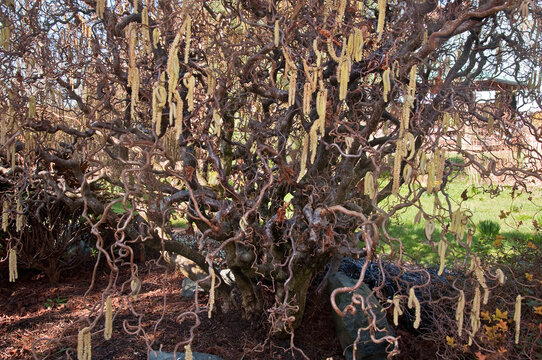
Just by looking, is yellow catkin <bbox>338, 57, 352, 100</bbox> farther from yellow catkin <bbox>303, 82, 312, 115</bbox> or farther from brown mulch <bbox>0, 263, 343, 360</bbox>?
brown mulch <bbox>0, 263, 343, 360</bbox>

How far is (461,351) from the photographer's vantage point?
349cm

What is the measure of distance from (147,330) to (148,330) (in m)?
0.01

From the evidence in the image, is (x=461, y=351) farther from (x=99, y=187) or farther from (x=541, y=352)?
(x=99, y=187)


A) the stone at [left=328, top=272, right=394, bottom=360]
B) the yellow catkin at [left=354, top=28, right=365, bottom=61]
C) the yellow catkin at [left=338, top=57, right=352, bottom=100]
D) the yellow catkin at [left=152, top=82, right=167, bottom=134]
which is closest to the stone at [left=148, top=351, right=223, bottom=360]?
the stone at [left=328, top=272, right=394, bottom=360]

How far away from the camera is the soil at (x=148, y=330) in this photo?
3.86 m

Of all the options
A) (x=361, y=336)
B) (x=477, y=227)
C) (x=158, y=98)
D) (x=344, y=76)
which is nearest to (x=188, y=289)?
(x=361, y=336)

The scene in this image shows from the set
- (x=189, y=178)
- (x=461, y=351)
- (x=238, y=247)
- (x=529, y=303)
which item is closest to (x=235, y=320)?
(x=238, y=247)

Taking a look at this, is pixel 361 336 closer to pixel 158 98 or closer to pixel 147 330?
pixel 147 330

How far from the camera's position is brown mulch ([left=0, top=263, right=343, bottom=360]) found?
386cm

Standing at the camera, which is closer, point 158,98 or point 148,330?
point 158,98

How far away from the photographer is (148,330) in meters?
4.20

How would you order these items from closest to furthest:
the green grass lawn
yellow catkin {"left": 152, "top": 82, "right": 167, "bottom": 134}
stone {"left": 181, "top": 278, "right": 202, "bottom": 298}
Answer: yellow catkin {"left": 152, "top": 82, "right": 167, "bottom": 134}
stone {"left": 181, "top": 278, "right": 202, "bottom": 298}
the green grass lawn

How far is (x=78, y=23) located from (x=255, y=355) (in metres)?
3.48

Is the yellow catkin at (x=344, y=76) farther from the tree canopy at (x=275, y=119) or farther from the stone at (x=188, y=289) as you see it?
the stone at (x=188, y=289)
